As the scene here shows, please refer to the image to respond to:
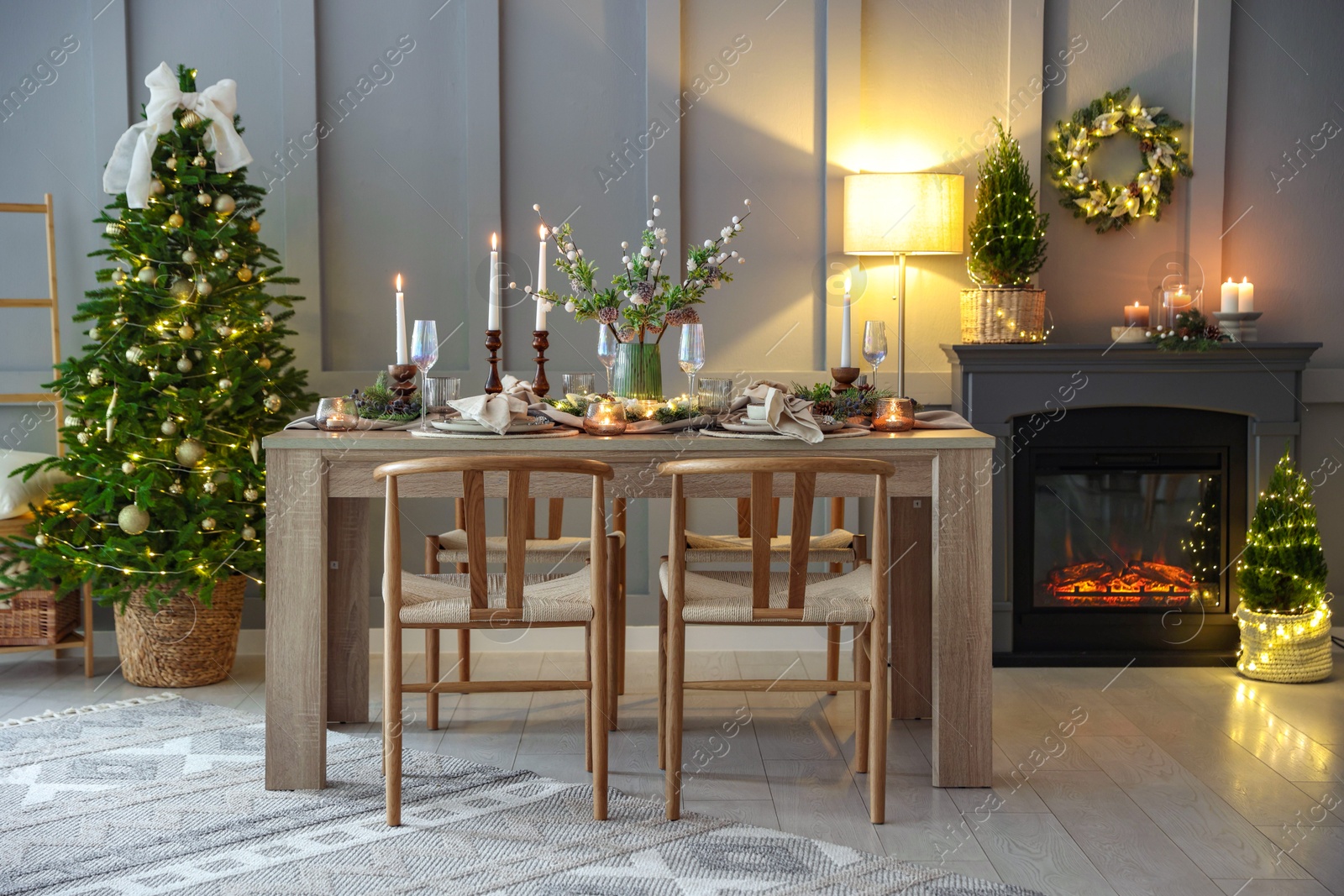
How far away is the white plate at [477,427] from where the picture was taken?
2.56 m

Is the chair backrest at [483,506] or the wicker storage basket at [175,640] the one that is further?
the wicker storage basket at [175,640]

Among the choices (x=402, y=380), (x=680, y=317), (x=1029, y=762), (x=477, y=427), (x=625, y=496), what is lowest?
(x=1029, y=762)

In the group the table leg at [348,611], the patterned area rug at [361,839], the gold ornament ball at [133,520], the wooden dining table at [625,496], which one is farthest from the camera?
the gold ornament ball at [133,520]

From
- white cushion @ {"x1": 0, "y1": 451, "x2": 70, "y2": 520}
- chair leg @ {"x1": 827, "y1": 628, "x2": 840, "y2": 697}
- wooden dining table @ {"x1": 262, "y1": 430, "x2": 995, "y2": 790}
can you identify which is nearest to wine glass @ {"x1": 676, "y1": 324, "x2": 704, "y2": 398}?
wooden dining table @ {"x1": 262, "y1": 430, "x2": 995, "y2": 790}

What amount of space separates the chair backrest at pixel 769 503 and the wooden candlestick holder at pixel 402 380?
31.2 inches

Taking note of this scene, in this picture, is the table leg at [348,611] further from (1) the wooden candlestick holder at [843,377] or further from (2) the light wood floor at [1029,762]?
(1) the wooden candlestick holder at [843,377]

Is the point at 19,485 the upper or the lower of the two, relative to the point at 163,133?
lower

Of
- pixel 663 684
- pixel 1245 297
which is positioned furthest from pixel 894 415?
pixel 1245 297

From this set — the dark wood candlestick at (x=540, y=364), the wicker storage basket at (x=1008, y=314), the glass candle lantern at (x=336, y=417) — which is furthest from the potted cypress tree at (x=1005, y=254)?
the glass candle lantern at (x=336, y=417)

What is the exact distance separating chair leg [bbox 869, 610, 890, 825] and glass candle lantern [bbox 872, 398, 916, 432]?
0.53 m

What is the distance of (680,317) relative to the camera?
2.79 meters

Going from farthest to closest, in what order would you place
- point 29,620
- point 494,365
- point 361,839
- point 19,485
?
point 29,620 < point 19,485 < point 494,365 < point 361,839

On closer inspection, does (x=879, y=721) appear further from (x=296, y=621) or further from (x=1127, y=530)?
(x=1127, y=530)

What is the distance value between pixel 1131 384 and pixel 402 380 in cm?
241
